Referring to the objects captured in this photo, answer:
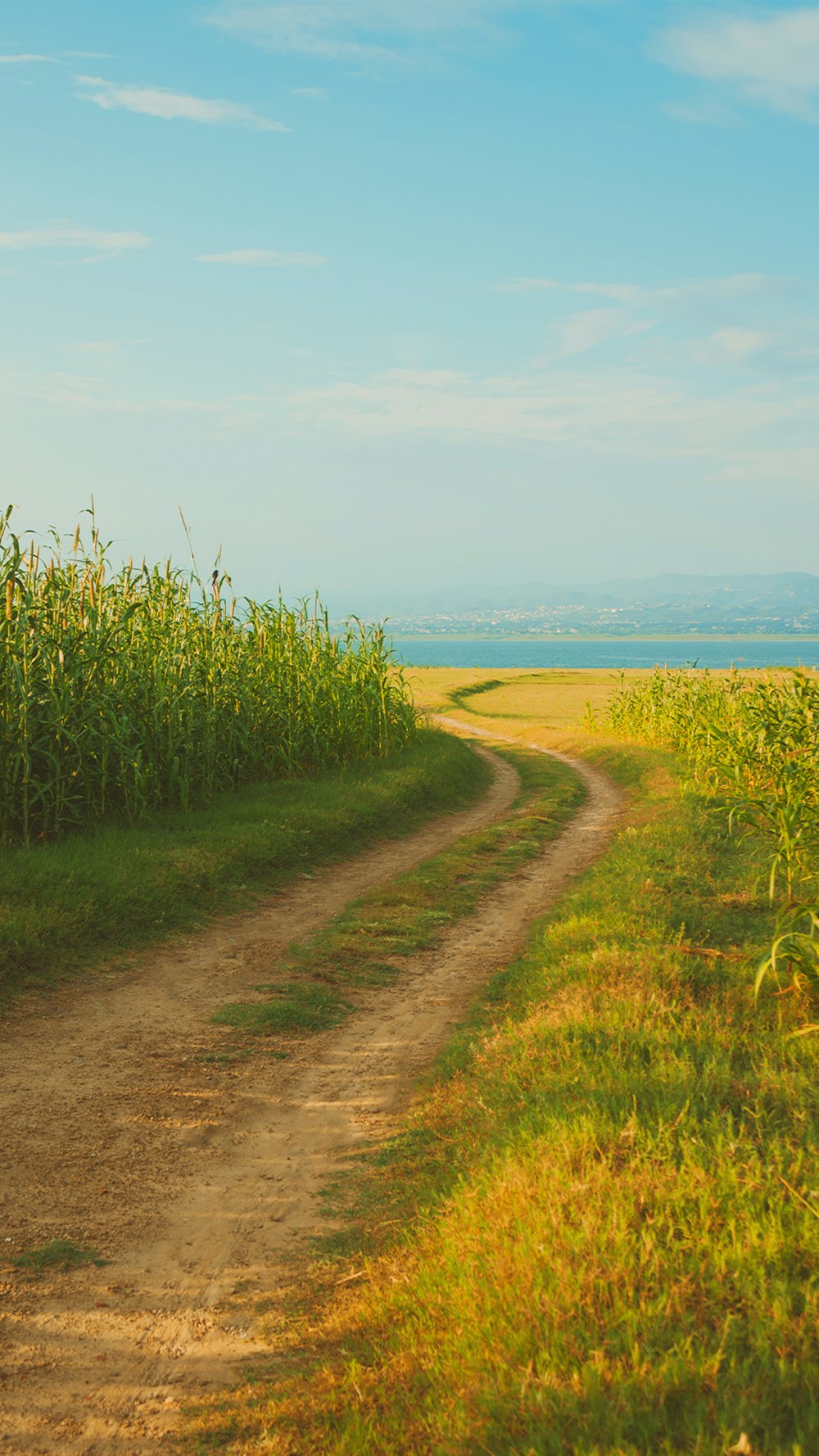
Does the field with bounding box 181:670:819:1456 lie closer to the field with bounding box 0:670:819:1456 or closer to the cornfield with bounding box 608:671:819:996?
the field with bounding box 0:670:819:1456

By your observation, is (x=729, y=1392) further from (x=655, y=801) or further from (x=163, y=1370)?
(x=655, y=801)

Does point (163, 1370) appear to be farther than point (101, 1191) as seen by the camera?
No

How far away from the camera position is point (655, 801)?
15078mm

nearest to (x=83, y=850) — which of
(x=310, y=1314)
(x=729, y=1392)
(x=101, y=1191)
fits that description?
(x=101, y=1191)

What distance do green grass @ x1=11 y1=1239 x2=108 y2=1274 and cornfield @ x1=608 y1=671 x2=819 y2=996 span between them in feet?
10.9

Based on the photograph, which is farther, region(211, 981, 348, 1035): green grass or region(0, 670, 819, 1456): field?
region(211, 981, 348, 1035): green grass

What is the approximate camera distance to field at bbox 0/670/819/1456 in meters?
2.63

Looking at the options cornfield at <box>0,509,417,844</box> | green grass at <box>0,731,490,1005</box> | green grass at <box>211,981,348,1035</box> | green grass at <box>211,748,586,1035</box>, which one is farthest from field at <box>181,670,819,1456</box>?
cornfield at <box>0,509,417,844</box>

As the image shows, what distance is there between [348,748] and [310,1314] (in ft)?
42.1

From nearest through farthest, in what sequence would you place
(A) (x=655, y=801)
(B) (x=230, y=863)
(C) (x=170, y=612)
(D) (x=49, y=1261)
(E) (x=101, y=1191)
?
(D) (x=49, y=1261)
(E) (x=101, y=1191)
(B) (x=230, y=863)
(C) (x=170, y=612)
(A) (x=655, y=801)

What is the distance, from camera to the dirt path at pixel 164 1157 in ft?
10.5

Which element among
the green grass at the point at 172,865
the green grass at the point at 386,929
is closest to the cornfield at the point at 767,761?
the green grass at the point at 386,929

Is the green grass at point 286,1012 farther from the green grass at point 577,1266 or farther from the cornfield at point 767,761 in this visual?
the cornfield at point 767,761

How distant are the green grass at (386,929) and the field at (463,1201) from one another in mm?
41
